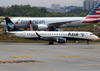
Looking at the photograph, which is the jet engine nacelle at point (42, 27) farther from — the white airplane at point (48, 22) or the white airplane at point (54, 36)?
the white airplane at point (54, 36)

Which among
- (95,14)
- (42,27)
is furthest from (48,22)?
(95,14)

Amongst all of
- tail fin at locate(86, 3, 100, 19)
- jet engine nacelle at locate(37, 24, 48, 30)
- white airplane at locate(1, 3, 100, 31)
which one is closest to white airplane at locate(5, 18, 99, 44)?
jet engine nacelle at locate(37, 24, 48, 30)

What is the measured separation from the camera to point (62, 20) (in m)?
75.1

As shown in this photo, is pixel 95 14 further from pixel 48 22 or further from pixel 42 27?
pixel 42 27

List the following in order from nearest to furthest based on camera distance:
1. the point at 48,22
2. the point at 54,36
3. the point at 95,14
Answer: the point at 54,36 < the point at 48,22 < the point at 95,14

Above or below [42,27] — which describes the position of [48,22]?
above

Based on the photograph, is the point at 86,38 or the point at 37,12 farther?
the point at 37,12

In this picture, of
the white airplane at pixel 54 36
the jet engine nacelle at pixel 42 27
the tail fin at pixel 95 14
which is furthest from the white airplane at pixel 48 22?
the white airplane at pixel 54 36

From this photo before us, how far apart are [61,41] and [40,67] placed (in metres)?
24.8

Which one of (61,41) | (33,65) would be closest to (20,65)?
(33,65)

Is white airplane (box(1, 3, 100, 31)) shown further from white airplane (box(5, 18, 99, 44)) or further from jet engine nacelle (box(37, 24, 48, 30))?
white airplane (box(5, 18, 99, 44))

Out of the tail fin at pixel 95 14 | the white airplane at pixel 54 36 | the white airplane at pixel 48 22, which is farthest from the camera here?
the tail fin at pixel 95 14

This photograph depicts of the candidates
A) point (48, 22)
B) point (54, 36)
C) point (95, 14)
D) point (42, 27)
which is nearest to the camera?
point (54, 36)

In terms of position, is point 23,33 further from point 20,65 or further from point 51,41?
point 20,65
